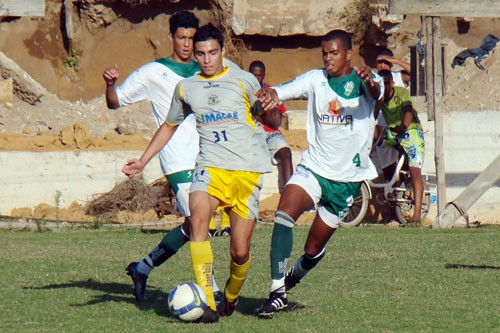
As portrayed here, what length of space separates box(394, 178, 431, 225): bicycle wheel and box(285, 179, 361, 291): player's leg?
21.7ft

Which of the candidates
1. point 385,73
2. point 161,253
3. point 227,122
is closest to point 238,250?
point 227,122

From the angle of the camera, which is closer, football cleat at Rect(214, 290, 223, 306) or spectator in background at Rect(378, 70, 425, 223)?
football cleat at Rect(214, 290, 223, 306)

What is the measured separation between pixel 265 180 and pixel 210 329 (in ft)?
28.6

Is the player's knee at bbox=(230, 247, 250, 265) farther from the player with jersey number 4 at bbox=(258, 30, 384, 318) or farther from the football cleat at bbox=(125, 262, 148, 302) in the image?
the football cleat at bbox=(125, 262, 148, 302)

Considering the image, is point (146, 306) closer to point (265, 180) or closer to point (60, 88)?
point (265, 180)

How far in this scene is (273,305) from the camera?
7.20m

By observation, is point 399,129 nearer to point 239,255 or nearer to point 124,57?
point 239,255

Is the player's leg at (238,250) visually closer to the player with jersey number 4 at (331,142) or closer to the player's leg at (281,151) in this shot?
the player with jersey number 4 at (331,142)

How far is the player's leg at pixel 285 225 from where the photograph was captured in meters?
7.28

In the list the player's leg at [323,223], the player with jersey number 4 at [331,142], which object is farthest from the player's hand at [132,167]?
the player's leg at [323,223]

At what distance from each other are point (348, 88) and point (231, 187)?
144 cm

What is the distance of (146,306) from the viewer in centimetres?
774

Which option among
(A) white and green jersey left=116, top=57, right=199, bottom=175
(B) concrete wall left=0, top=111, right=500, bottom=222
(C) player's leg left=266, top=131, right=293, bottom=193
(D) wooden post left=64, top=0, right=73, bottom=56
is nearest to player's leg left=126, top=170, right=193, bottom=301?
(A) white and green jersey left=116, top=57, right=199, bottom=175

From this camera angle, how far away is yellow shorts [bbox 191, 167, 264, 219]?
23.2 ft
